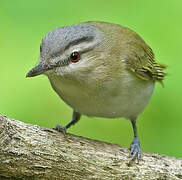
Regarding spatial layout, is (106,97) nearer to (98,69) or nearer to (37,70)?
(98,69)

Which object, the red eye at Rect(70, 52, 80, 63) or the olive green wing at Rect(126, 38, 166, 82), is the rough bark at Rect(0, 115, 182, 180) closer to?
the red eye at Rect(70, 52, 80, 63)

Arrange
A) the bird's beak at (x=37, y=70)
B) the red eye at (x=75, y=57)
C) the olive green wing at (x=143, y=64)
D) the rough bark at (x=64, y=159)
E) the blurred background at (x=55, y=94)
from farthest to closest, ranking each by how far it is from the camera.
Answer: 1. the blurred background at (x=55, y=94)
2. the olive green wing at (x=143, y=64)
3. the red eye at (x=75, y=57)
4. the bird's beak at (x=37, y=70)
5. the rough bark at (x=64, y=159)

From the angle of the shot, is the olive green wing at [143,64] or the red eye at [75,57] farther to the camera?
the olive green wing at [143,64]

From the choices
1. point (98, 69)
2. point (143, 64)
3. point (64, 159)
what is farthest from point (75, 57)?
point (143, 64)

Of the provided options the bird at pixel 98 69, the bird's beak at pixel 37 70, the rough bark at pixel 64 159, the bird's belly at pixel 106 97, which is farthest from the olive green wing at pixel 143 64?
the bird's beak at pixel 37 70

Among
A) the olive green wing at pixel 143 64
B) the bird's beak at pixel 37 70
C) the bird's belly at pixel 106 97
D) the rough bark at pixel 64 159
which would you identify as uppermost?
the olive green wing at pixel 143 64

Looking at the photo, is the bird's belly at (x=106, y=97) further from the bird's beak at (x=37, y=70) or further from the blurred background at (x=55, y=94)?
the blurred background at (x=55, y=94)

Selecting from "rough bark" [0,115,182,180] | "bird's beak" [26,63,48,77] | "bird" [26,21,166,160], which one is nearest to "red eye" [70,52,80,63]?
"bird" [26,21,166,160]
